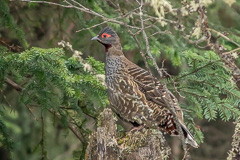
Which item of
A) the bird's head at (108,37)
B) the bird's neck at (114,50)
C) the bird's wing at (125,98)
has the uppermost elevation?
the bird's head at (108,37)

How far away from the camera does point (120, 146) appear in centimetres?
561

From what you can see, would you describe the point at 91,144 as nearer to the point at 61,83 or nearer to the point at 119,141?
the point at 119,141

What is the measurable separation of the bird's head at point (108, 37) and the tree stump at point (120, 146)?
77.9 inches

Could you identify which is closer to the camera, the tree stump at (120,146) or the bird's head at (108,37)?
the tree stump at (120,146)

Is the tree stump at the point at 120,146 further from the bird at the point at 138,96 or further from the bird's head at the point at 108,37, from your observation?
the bird's head at the point at 108,37

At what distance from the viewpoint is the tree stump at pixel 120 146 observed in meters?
5.50

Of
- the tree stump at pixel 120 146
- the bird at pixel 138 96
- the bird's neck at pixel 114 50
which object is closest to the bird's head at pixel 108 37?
the bird's neck at pixel 114 50

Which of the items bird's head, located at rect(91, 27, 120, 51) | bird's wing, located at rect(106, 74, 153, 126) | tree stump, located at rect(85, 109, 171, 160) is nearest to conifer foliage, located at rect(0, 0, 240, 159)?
bird's head, located at rect(91, 27, 120, 51)

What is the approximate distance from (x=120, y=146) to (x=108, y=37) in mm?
2228

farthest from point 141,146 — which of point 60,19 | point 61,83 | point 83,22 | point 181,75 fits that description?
point 60,19

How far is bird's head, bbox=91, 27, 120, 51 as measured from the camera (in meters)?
7.49

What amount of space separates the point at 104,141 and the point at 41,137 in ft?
9.05

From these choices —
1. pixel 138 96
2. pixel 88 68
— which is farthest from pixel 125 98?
pixel 88 68

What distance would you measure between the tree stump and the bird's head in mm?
1980
